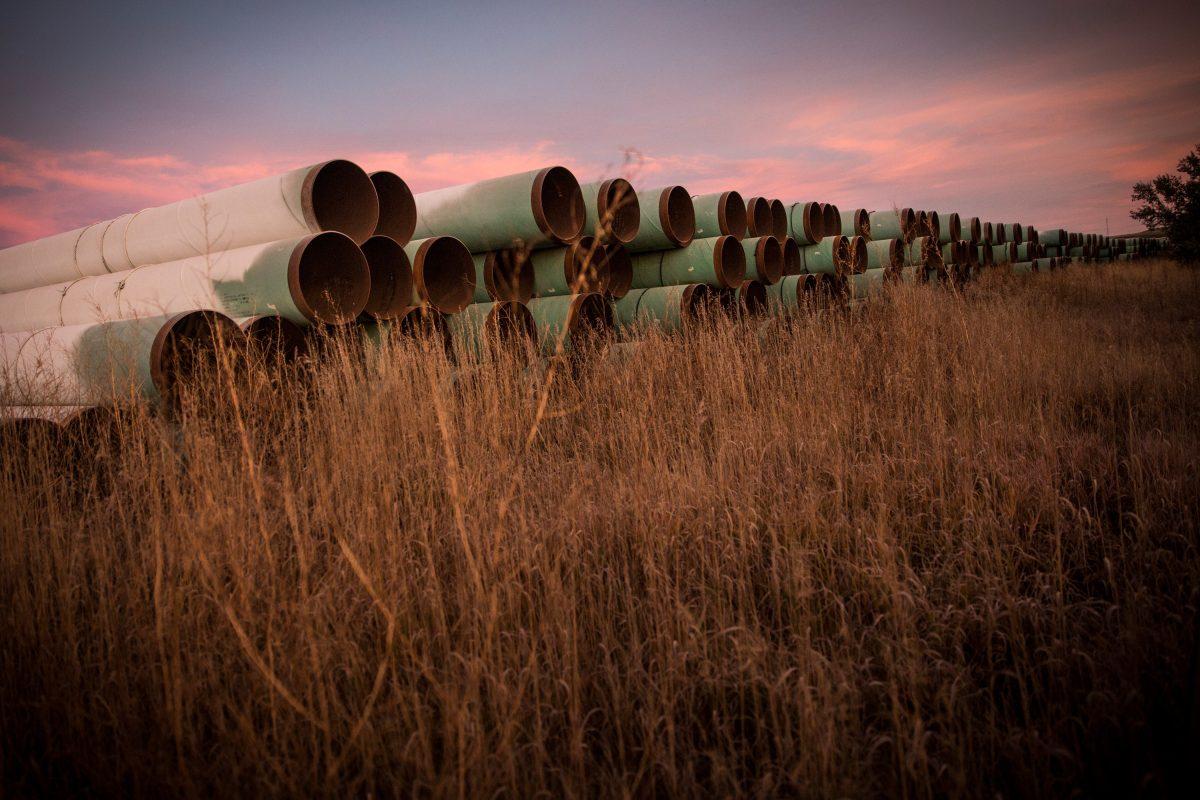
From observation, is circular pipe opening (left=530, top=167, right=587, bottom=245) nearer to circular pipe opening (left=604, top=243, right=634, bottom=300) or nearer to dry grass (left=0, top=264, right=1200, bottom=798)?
circular pipe opening (left=604, top=243, right=634, bottom=300)

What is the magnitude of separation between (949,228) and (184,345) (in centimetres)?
1402

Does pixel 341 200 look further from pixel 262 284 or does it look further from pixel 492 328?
pixel 492 328

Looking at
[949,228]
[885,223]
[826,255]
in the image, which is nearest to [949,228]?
[949,228]

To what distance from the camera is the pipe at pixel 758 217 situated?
24.8 feet

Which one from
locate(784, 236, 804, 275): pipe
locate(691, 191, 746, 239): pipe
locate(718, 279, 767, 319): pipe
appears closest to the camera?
locate(718, 279, 767, 319): pipe

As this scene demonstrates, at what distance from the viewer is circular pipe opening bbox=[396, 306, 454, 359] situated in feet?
13.7

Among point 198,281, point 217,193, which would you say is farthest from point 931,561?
point 217,193

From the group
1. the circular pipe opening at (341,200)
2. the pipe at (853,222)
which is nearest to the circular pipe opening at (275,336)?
the circular pipe opening at (341,200)

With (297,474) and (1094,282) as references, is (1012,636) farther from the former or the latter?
(1094,282)

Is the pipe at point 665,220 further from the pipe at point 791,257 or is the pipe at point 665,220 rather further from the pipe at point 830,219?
the pipe at point 830,219

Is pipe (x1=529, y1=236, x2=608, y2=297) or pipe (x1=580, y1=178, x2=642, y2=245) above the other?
pipe (x1=580, y1=178, x2=642, y2=245)

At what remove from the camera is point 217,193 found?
4.04 m

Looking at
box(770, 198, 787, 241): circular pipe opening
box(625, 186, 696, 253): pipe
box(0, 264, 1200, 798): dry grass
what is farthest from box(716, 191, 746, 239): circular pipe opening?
box(0, 264, 1200, 798): dry grass

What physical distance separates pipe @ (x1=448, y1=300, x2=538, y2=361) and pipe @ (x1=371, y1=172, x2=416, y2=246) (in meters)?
0.74
